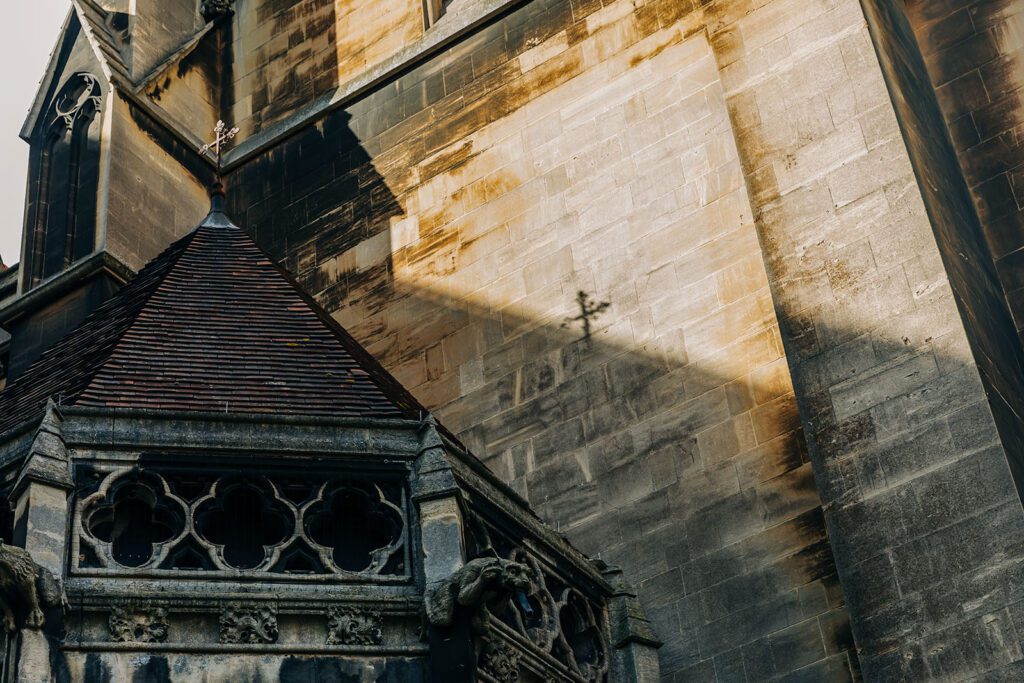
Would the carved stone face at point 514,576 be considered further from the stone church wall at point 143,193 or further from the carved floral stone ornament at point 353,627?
the stone church wall at point 143,193

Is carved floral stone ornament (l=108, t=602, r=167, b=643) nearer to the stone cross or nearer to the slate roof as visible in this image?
the slate roof

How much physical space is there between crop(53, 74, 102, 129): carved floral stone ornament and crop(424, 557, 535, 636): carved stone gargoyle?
10.8m

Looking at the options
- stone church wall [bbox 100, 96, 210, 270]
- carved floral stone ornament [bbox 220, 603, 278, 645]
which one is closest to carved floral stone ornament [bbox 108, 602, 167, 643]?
carved floral stone ornament [bbox 220, 603, 278, 645]

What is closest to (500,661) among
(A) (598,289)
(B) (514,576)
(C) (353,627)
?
(B) (514,576)

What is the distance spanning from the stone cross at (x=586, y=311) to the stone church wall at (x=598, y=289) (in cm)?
4

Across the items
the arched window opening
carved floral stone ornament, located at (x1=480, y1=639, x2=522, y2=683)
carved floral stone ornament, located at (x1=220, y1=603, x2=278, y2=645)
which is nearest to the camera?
carved floral stone ornament, located at (x1=220, y1=603, x2=278, y2=645)

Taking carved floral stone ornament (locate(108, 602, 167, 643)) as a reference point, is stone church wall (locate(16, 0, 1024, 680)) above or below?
above

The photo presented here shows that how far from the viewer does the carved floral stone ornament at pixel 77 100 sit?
813 inches

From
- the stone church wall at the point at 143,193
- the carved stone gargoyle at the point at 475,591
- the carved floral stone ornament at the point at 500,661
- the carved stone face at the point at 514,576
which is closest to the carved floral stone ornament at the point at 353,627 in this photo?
the carved stone gargoyle at the point at 475,591

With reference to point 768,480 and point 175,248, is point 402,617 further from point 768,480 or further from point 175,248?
point 175,248

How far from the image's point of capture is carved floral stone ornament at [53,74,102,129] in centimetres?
2066

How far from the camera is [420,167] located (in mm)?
19203

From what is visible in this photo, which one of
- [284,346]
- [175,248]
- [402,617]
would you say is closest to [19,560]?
[402,617]

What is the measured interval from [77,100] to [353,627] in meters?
11.2
